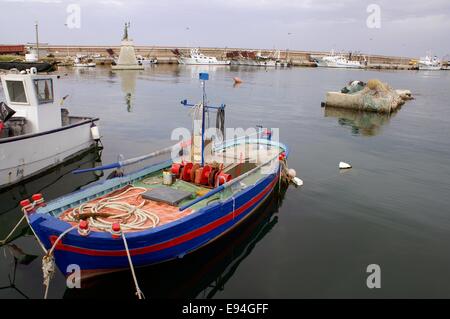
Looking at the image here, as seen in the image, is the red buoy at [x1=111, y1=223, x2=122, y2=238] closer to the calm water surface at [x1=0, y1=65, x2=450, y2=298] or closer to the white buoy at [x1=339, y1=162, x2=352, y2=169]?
the calm water surface at [x1=0, y1=65, x2=450, y2=298]

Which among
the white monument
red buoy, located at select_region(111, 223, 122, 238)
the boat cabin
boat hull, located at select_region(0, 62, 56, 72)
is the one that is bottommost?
red buoy, located at select_region(111, 223, 122, 238)

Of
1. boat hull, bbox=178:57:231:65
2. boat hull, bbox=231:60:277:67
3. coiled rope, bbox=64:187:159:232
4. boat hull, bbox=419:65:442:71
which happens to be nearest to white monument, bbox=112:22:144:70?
boat hull, bbox=178:57:231:65

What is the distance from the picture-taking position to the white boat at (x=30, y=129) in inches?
555

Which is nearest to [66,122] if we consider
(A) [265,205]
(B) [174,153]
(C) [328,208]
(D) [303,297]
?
(B) [174,153]

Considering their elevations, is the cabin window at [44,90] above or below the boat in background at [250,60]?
below

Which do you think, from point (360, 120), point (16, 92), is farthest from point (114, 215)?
point (360, 120)

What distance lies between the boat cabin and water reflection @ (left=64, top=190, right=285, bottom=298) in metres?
9.90

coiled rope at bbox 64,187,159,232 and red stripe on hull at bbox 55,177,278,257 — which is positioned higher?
coiled rope at bbox 64,187,159,232

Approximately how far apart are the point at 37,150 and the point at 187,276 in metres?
10.2

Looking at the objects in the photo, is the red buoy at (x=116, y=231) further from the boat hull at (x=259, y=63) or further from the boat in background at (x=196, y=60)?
the boat hull at (x=259, y=63)

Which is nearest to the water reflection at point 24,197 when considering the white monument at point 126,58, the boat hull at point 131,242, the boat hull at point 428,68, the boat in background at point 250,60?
the boat hull at point 131,242

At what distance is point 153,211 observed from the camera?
968cm

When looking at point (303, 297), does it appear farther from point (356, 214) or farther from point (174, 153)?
point (174, 153)

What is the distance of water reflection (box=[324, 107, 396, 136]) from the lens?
93.2 ft
